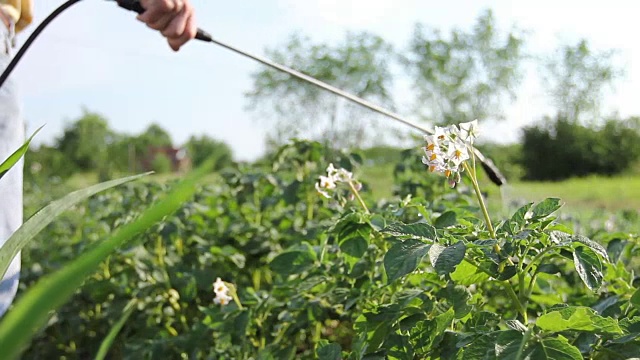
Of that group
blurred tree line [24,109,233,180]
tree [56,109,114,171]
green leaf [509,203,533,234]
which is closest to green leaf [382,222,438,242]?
green leaf [509,203,533,234]

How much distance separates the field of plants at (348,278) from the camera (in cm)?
96

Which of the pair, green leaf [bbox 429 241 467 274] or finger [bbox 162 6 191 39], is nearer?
green leaf [bbox 429 241 467 274]

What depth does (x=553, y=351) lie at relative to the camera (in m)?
0.86

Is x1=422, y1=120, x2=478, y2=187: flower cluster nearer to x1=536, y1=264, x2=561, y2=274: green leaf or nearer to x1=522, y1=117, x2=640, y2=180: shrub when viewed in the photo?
x1=536, y1=264, x2=561, y2=274: green leaf

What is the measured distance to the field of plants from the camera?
955 mm

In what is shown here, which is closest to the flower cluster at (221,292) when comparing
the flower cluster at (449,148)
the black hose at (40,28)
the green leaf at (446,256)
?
the black hose at (40,28)

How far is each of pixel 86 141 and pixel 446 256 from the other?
2255 cm

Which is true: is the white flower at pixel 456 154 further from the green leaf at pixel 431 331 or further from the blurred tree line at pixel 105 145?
the blurred tree line at pixel 105 145

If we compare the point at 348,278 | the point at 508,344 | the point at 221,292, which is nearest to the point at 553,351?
the point at 508,344

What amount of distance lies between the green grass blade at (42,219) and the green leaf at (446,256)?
0.34m

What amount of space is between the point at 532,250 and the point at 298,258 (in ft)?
1.64

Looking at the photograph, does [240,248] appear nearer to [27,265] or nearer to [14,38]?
[14,38]

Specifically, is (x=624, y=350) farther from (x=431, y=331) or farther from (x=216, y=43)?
(x=216, y=43)

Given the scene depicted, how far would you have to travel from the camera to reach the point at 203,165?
448mm
